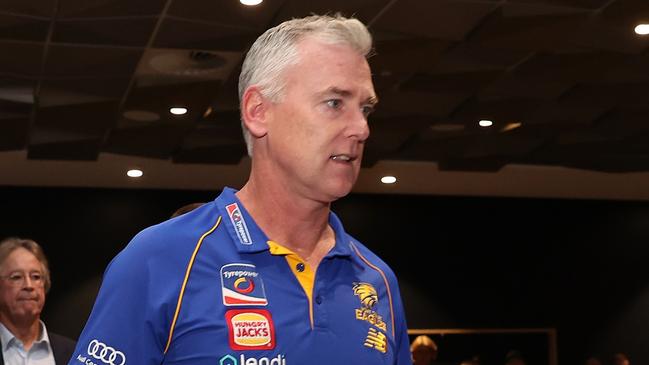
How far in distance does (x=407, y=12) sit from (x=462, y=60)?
119 centimetres

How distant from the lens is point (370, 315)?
61.4 inches

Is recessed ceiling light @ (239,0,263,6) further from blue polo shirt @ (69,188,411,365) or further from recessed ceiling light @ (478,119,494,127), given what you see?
blue polo shirt @ (69,188,411,365)

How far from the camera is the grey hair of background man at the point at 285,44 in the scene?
1.53 metres

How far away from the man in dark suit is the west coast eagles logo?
8.27ft

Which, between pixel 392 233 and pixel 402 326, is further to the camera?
pixel 392 233

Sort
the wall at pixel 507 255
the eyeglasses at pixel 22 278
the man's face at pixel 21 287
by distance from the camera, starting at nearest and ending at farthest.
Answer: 1. the man's face at pixel 21 287
2. the eyeglasses at pixel 22 278
3. the wall at pixel 507 255

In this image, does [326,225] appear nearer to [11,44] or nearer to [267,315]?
[267,315]

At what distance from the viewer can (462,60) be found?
7.36 meters

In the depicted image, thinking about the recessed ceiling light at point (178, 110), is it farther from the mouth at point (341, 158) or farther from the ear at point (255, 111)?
the mouth at point (341, 158)

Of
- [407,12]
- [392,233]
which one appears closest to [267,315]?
[407,12]

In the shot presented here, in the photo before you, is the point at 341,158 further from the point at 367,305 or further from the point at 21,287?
the point at 21,287

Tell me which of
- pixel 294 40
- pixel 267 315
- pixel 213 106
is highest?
pixel 213 106

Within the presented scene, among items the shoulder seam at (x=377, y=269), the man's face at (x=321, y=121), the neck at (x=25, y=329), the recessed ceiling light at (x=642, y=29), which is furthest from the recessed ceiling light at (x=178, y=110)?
the man's face at (x=321, y=121)

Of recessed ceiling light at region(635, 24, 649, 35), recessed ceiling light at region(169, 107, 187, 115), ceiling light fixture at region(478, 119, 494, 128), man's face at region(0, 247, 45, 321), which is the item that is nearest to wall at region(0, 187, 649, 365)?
ceiling light fixture at region(478, 119, 494, 128)
